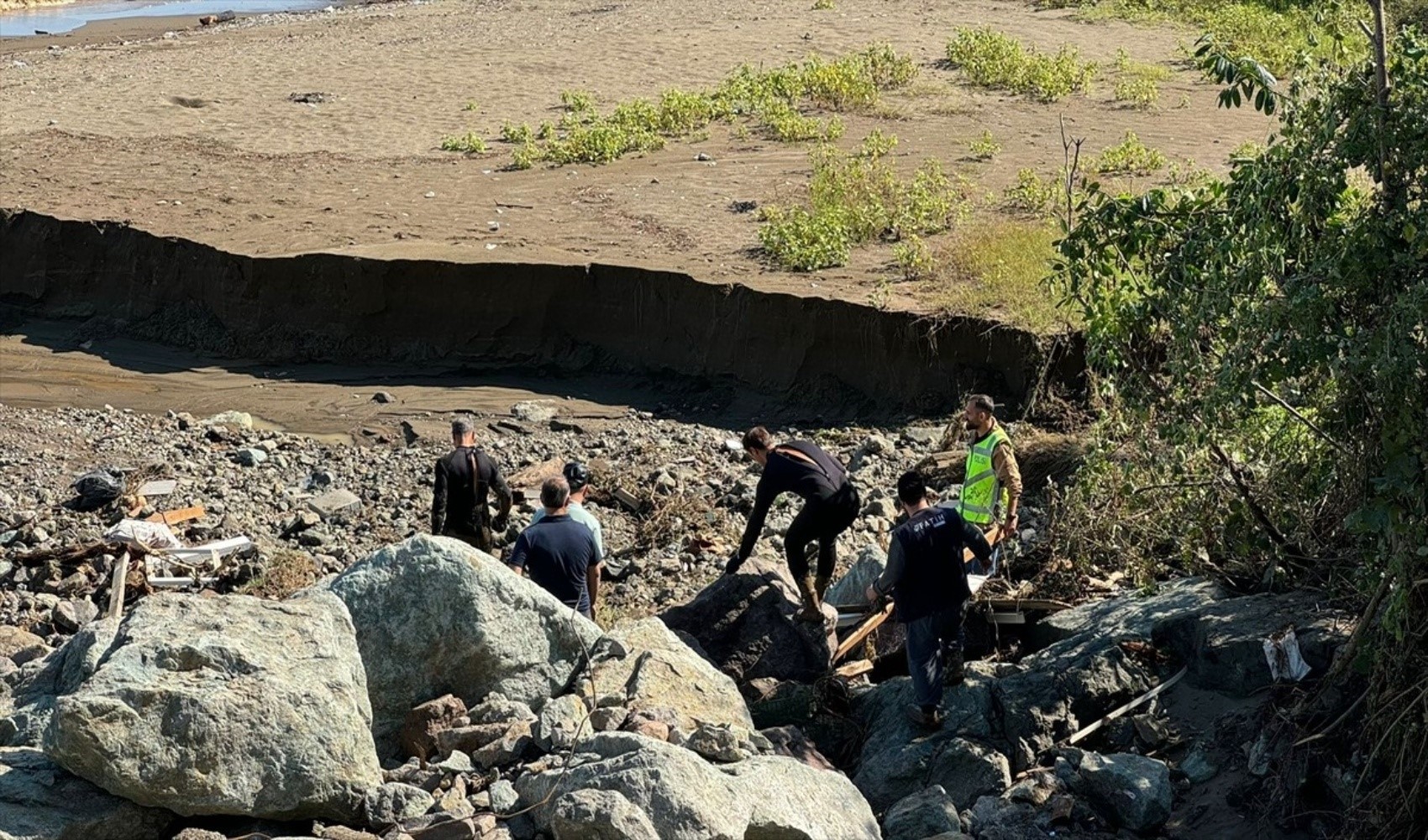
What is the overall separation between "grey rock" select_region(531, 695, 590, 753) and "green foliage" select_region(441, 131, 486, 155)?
512 inches

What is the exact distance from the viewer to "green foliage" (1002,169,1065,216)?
50.8 feet

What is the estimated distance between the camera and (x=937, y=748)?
7.65 metres

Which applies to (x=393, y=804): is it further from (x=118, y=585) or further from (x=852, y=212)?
(x=852, y=212)

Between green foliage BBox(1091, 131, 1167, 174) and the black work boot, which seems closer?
the black work boot

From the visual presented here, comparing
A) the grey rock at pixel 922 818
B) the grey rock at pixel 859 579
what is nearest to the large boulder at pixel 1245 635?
the grey rock at pixel 922 818

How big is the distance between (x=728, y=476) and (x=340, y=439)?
369 centimetres

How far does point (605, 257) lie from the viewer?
15.1 metres

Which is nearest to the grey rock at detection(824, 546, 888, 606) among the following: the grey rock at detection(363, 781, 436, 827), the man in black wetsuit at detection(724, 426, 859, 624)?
the man in black wetsuit at detection(724, 426, 859, 624)

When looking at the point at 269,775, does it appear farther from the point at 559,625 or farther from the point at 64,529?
the point at 64,529

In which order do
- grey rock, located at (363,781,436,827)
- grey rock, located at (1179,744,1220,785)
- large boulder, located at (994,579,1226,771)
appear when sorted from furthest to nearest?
large boulder, located at (994,579,1226,771)
grey rock, located at (1179,744,1220,785)
grey rock, located at (363,781,436,827)

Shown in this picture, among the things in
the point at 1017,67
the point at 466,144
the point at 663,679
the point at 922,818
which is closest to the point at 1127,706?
the point at 922,818

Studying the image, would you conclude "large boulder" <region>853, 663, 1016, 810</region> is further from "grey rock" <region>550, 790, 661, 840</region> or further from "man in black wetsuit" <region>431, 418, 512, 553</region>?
"man in black wetsuit" <region>431, 418, 512, 553</region>

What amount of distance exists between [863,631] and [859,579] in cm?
74

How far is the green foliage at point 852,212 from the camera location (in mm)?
14547
